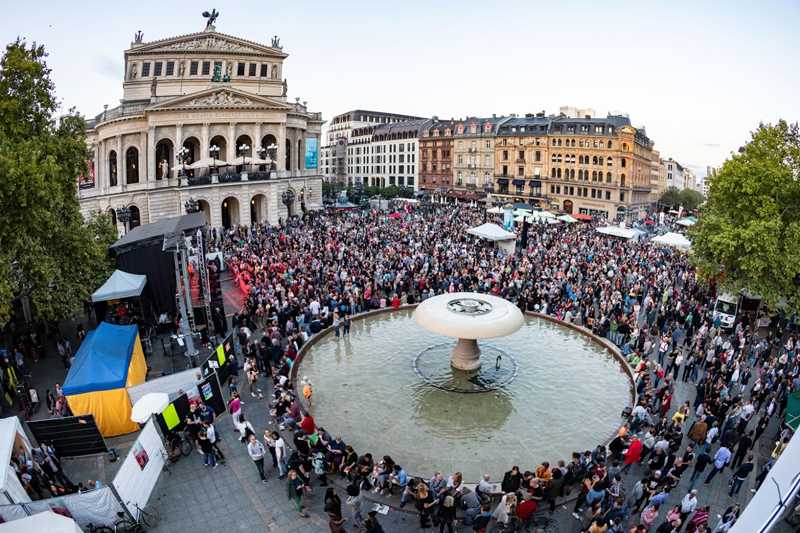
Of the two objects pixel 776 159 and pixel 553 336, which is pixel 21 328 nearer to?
pixel 553 336

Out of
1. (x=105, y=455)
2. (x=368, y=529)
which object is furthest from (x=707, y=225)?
(x=105, y=455)

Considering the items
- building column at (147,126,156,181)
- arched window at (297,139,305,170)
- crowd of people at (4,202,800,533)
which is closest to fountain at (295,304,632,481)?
crowd of people at (4,202,800,533)

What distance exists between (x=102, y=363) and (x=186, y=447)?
11.9 feet

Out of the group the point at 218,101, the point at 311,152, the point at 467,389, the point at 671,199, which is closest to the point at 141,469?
the point at 467,389

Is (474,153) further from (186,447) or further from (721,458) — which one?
(186,447)

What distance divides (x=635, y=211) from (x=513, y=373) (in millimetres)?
58741

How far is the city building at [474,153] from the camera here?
253ft

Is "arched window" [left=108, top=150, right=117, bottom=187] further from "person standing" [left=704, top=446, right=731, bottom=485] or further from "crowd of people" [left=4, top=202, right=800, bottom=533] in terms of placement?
"person standing" [left=704, top=446, right=731, bottom=485]

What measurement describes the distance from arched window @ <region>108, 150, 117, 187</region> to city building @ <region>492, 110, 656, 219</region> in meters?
51.7

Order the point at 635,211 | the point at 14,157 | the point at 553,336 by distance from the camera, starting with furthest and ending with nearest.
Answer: the point at 635,211 < the point at 553,336 < the point at 14,157

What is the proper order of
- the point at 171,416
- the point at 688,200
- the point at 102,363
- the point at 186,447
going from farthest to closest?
the point at 688,200 < the point at 102,363 < the point at 186,447 < the point at 171,416

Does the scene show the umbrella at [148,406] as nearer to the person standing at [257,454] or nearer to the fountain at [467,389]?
the person standing at [257,454]

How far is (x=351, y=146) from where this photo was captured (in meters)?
108

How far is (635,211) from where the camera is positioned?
67625 mm
